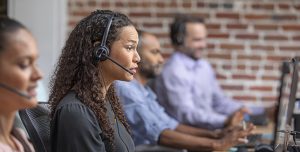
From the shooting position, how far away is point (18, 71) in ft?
7.03

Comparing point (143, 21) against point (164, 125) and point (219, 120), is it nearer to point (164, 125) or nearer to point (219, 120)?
point (219, 120)

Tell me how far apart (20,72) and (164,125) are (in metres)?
2.64

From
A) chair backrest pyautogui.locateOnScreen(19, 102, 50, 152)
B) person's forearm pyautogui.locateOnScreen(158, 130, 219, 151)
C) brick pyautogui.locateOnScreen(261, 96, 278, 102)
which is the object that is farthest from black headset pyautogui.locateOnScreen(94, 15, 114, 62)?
brick pyautogui.locateOnScreen(261, 96, 278, 102)

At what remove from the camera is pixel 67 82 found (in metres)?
3.12

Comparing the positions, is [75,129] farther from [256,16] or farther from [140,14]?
[256,16]

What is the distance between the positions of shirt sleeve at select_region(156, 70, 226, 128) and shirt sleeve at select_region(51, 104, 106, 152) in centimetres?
279

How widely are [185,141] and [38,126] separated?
5.16 feet

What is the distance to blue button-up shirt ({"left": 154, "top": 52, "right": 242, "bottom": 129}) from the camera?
5754 millimetres

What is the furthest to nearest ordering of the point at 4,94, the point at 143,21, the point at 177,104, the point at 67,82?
the point at 143,21
the point at 177,104
the point at 67,82
the point at 4,94

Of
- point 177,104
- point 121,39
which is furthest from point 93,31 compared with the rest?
point 177,104

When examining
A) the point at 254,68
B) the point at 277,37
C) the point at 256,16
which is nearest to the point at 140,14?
the point at 256,16

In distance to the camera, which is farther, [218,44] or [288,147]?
[218,44]

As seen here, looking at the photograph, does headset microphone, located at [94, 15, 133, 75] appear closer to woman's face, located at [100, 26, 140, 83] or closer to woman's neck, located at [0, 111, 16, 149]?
woman's face, located at [100, 26, 140, 83]

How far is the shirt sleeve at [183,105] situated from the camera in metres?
5.73
